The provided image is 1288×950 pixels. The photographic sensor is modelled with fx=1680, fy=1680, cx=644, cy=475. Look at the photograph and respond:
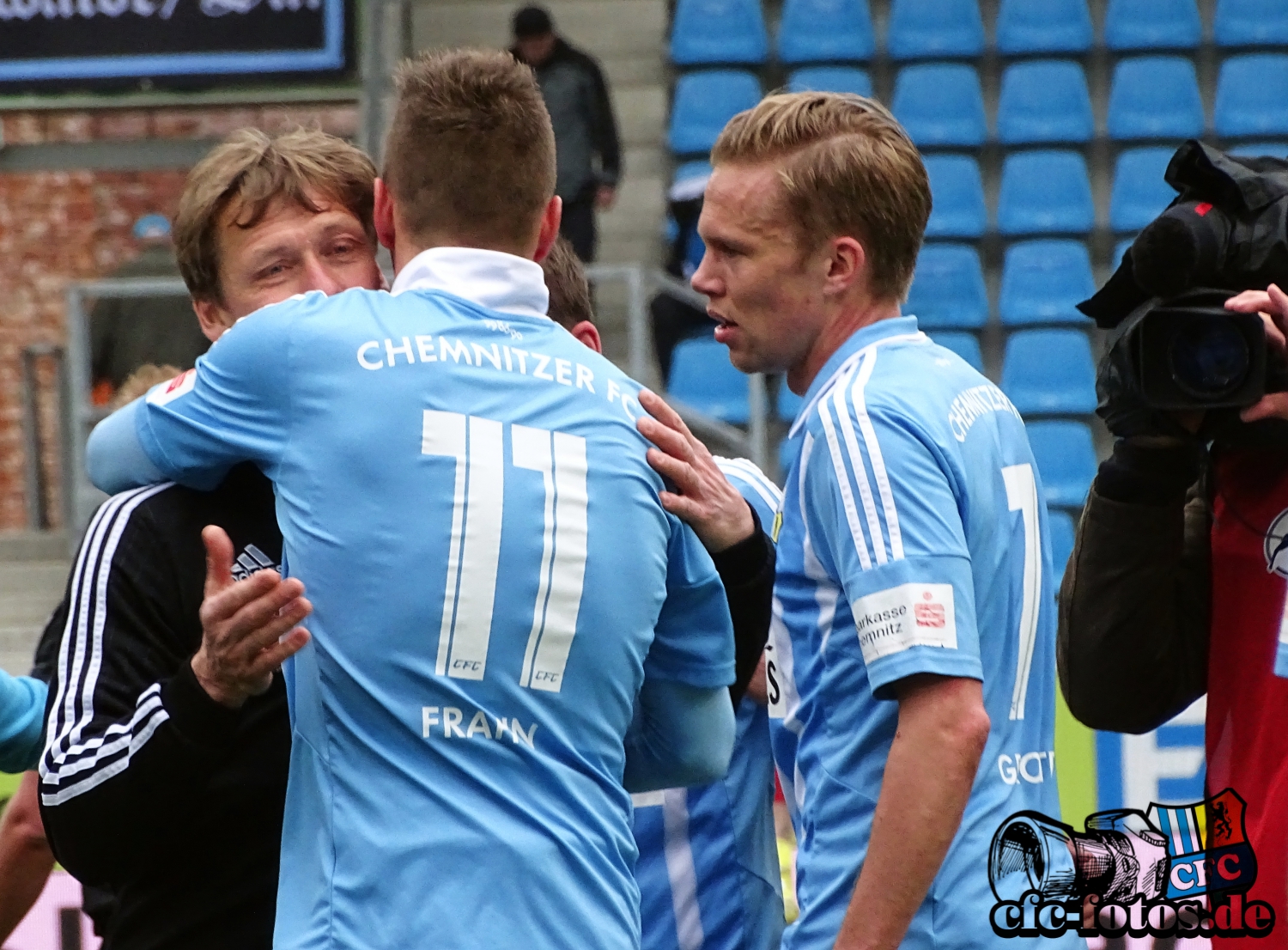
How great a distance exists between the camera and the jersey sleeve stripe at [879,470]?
1903 mm

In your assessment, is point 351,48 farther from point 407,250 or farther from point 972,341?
point 407,250

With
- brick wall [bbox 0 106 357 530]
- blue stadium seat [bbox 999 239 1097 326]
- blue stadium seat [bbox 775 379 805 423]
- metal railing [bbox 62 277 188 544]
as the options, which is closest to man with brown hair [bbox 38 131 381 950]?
metal railing [bbox 62 277 188 544]

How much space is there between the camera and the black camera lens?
1.87 metres

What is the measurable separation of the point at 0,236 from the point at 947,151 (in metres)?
5.45

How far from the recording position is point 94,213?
9.76 meters

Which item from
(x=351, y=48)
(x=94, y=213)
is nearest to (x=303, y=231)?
(x=351, y=48)

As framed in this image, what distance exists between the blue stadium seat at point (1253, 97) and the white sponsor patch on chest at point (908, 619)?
22.8 feet

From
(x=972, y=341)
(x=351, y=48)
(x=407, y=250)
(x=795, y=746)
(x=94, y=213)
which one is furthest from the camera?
(x=94, y=213)

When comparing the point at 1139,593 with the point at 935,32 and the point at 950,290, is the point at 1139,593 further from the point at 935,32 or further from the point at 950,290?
the point at 935,32

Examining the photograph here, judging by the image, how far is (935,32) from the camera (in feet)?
28.0

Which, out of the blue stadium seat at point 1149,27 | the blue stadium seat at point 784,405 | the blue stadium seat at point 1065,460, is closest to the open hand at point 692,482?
the blue stadium seat at point 1065,460

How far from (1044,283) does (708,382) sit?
5.92 ft

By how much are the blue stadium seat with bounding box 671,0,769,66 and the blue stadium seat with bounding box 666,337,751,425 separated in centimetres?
178

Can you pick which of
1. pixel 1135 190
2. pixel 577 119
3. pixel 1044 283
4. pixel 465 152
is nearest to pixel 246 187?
pixel 465 152
